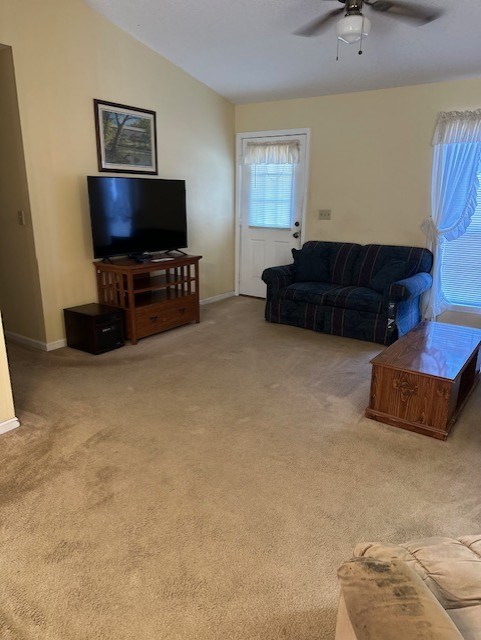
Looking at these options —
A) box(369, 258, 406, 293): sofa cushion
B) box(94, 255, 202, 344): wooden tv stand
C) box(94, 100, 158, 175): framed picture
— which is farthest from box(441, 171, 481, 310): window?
box(94, 100, 158, 175): framed picture

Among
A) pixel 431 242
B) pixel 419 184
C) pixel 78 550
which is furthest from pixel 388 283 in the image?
pixel 78 550

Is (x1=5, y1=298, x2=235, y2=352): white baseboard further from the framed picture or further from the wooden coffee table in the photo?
the wooden coffee table

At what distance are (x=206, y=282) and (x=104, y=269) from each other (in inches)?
69.2

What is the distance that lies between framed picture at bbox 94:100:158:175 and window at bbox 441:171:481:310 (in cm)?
325

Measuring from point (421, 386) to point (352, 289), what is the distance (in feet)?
6.70

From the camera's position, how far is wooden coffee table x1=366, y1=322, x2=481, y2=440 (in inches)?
102

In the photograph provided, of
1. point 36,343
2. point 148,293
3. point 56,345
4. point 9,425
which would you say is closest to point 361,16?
point 148,293

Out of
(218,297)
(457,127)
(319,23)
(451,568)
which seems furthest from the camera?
(218,297)

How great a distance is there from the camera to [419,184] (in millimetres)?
4621

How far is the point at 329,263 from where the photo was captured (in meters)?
5.00

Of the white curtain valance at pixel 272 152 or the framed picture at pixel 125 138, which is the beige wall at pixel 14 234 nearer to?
the framed picture at pixel 125 138

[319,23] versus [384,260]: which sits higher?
[319,23]

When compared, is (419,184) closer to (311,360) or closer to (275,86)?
(275,86)

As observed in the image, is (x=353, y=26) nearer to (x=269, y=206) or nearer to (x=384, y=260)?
(x=384, y=260)
